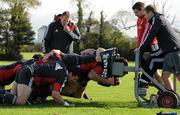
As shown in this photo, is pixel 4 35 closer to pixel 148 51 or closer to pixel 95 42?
pixel 95 42

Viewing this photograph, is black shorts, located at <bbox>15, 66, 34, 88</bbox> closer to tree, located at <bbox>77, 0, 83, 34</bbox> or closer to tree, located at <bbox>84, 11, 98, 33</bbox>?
tree, located at <bbox>77, 0, 83, 34</bbox>

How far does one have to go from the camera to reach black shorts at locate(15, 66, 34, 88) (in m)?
10.1

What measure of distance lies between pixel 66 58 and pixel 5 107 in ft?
5.79

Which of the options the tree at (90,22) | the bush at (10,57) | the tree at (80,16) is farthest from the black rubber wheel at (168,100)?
the tree at (90,22)

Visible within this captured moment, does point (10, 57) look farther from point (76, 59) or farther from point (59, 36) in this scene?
point (76, 59)

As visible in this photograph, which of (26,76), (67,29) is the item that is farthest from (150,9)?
(26,76)

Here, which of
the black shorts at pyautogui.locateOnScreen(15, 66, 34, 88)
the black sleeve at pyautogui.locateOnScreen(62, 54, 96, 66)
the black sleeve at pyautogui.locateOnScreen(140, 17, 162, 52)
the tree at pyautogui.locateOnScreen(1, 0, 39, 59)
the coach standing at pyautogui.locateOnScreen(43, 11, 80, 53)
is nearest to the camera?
the black sleeve at pyautogui.locateOnScreen(140, 17, 162, 52)

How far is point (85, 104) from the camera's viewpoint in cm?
1053

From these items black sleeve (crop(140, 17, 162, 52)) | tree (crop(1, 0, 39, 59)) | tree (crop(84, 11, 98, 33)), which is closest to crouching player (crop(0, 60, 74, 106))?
black sleeve (crop(140, 17, 162, 52))

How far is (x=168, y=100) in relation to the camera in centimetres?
988

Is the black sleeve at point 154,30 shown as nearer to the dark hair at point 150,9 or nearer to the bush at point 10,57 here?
the dark hair at point 150,9

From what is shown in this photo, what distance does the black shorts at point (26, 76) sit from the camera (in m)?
10.1

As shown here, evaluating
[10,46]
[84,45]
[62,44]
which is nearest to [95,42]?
[84,45]

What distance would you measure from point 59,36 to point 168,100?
354 cm
